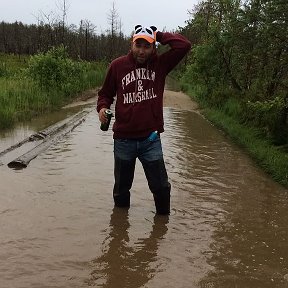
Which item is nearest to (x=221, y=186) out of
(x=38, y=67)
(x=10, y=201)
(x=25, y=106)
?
(x=10, y=201)

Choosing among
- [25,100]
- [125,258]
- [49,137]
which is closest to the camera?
[125,258]

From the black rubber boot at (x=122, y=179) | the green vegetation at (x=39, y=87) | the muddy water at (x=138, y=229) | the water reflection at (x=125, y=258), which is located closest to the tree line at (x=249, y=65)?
the muddy water at (x=138, y=229)

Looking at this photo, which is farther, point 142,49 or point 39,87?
point 39,87

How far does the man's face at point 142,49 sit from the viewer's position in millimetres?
4270

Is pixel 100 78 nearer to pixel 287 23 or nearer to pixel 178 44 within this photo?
pixel 287 23

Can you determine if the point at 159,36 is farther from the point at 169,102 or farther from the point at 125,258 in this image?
the point at 169,102

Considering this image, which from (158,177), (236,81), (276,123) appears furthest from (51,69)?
(158,177)

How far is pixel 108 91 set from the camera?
181 inches

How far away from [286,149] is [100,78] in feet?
59.1

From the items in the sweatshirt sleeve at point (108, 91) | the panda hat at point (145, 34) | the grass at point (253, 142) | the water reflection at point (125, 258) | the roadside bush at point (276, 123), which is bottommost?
the water reflection at point (125, 258)

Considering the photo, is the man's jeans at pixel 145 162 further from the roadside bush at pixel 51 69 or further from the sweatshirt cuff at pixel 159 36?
the roadside bush at pixel 51 69

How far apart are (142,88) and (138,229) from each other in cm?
152

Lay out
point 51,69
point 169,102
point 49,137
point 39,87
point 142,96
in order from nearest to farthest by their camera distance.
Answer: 1. point 142,96
2. point 49,137
3. point 39,87
4. point 51,69
5. point 169,102

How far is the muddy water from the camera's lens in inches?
140
